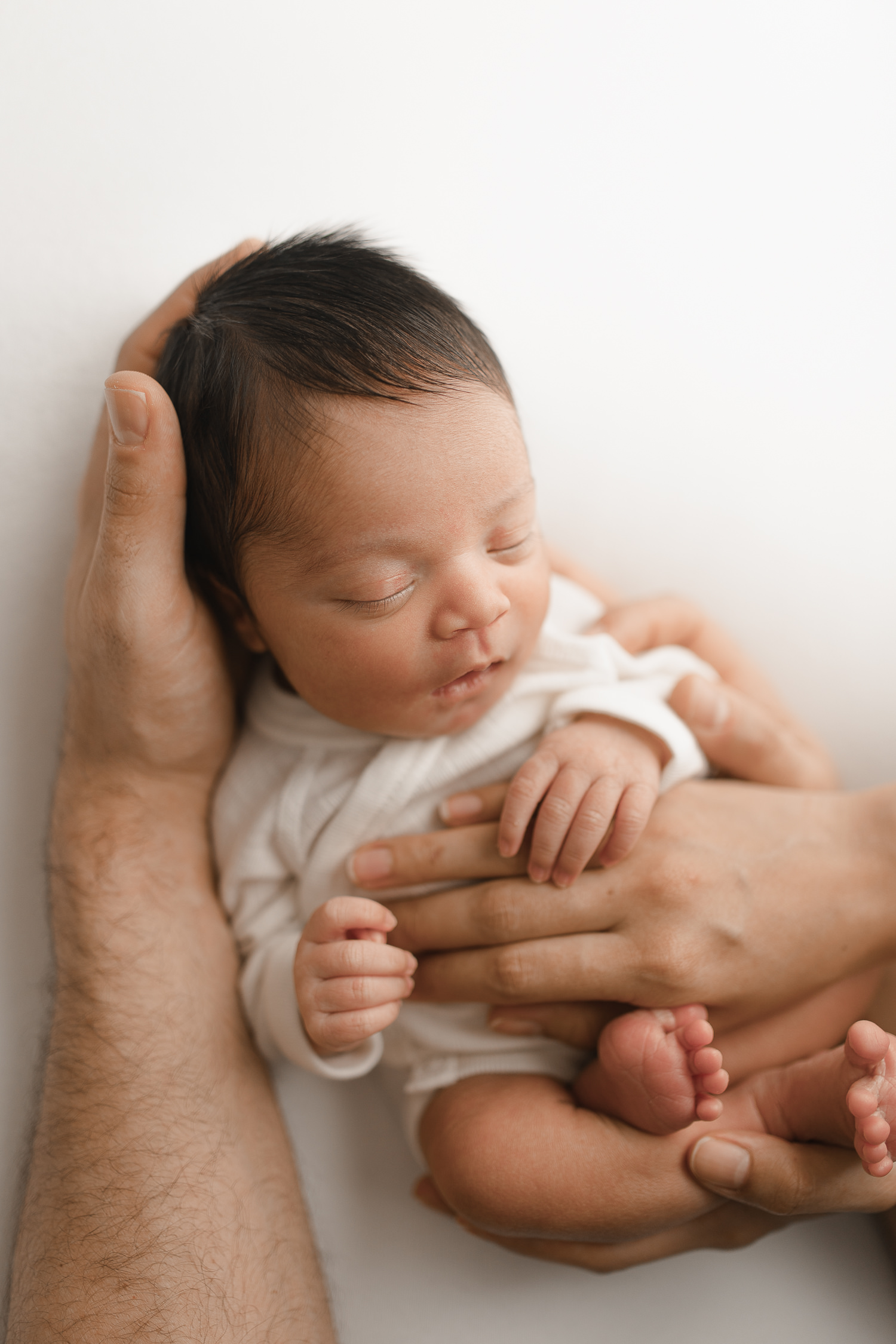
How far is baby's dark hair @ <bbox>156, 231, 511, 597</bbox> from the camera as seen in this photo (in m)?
1.12

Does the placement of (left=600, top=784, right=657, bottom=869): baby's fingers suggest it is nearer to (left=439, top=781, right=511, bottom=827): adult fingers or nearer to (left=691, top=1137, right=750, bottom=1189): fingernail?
(left=439, top=781, right=511, bottom=827): adult fingers

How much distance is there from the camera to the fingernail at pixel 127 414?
107cm

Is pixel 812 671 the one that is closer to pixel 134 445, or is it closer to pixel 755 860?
pixel 755 860

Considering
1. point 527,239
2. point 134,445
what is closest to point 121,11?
point 527,239

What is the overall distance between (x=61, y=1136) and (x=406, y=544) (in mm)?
967

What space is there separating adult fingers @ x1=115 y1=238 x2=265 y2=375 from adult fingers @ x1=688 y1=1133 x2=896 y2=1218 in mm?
1425

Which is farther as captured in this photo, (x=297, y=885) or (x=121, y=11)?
(x=121, y=11)

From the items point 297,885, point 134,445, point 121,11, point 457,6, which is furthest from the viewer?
point 457,6

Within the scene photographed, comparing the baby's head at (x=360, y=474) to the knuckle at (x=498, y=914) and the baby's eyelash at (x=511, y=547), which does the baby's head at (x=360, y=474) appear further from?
the knuckle at (x=498, y=914)

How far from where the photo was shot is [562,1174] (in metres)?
1.20

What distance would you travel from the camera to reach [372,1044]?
1326 mm

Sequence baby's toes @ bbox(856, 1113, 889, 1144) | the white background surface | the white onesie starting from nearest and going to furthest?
baby's toes @ bbox(856, 1113, 889, 1144) < the white onesie < the white background surface

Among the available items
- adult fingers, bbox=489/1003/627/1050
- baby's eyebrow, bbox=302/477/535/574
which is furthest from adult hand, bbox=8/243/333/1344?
adult fingers, bbox=489/1003/627/1050

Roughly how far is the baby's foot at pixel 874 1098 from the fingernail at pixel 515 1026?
443mm
